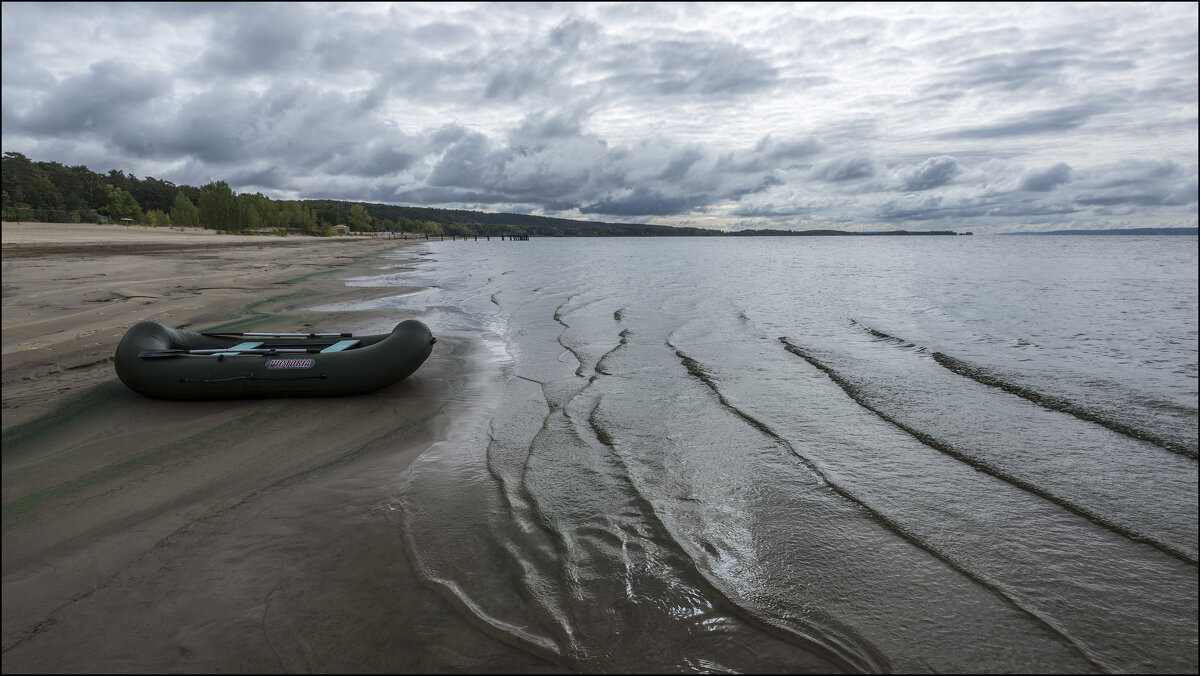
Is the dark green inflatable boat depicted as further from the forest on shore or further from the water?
the forest on shore

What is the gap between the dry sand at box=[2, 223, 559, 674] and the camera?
3.25 m

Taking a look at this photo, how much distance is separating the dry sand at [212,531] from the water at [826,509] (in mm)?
411

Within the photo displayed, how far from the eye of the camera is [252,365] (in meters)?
7.68

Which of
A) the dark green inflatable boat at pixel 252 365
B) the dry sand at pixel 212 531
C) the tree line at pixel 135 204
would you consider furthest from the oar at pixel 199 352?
the tree line at pixel 135 204

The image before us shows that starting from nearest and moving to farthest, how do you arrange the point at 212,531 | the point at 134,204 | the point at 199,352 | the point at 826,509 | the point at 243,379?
1. the point at 212,531
2. the point at 826,509
3. the point at 243,379
4. the point at 199,352
5. the point at 134,204

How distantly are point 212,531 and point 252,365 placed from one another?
380cm

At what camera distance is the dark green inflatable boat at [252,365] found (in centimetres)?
741

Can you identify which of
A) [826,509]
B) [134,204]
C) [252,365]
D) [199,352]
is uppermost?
[134,204]

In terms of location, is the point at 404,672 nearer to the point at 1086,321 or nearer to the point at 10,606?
the point at 10,606

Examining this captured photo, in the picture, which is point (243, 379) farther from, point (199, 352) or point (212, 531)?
point (212, 531)

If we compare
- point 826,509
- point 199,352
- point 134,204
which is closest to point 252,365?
point 199,352

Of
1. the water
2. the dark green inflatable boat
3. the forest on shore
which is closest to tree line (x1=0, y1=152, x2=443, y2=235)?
the forest on shore

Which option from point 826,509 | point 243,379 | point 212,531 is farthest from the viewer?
point 243,379

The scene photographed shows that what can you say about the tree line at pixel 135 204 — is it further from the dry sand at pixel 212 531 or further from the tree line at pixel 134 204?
the dry sand at pixel 212 531
